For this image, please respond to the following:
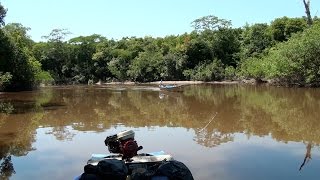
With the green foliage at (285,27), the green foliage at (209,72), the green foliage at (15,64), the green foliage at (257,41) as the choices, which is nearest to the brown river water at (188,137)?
the green foliage at (15,64)

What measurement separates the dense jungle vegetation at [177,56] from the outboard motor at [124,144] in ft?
89.4

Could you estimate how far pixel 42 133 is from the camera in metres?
15.3

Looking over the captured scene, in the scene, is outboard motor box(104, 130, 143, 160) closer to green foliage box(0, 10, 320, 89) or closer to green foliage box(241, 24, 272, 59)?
green foliage box(0, 10, 320, 89)

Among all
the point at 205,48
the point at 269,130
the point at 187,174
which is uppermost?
the point at 205,48

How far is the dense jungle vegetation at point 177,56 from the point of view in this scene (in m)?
36.7

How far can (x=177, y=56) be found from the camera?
5994 cm

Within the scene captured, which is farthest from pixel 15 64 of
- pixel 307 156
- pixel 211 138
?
pixel 307 156

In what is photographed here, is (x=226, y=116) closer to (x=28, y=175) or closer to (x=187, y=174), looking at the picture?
(x=28, y=175)

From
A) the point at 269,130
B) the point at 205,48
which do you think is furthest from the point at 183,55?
the point at 269,130

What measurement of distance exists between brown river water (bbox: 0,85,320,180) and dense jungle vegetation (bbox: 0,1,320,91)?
47.0 ft

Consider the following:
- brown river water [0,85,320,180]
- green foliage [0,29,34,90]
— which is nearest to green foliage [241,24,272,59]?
green foliage [0,29,34,90]

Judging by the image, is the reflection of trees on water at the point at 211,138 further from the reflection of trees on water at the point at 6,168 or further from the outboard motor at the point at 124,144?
the reflection of trees on water at the point at 6,168

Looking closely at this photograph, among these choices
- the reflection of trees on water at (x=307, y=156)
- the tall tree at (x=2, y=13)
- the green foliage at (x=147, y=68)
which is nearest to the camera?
the reflection of trees on water at (x=307, y=156)

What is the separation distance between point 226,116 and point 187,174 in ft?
44.3
